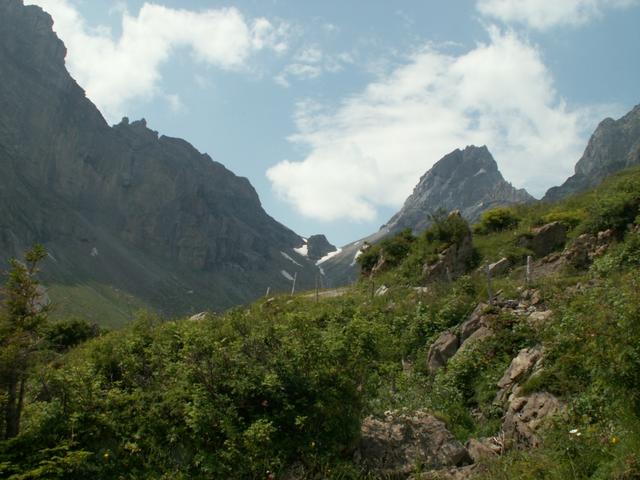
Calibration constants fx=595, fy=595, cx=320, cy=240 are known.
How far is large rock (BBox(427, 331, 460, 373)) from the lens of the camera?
1286 cm

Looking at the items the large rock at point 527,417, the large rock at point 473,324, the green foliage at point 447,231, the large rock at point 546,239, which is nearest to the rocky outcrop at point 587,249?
the large rock at point 546,239

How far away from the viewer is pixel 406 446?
27.7 ft

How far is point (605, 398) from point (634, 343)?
1.27m

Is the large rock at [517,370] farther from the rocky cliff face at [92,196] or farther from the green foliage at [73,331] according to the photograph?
the rocky cliff face at [92,196]

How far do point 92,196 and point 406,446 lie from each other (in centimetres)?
16511

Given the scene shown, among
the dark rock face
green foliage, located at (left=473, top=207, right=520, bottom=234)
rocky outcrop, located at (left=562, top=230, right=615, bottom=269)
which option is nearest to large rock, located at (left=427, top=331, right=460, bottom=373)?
rocky outcrop, located at (left=562, top=230, right=615, bottom=269)

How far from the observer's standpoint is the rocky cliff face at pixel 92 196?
13200cm

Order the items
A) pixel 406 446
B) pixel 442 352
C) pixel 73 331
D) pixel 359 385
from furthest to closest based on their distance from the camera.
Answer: pixel 73 331 → pixel 442 352 → pixel 359 385 → pixel 406 446

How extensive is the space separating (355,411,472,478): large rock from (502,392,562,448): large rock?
86 centimetres

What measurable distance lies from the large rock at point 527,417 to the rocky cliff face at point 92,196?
114 m

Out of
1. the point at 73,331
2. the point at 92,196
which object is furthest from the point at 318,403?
the point at 92,196

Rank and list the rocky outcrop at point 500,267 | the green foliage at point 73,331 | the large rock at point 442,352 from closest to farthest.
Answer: the large rock at point 442,352 → the rocky outcrop at point 500,267 → the green foliage at point 73,331

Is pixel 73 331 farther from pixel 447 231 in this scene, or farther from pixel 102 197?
pixel 102 197

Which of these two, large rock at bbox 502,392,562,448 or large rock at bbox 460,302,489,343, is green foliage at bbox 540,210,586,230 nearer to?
large rock at bbox 460,302,489,343
